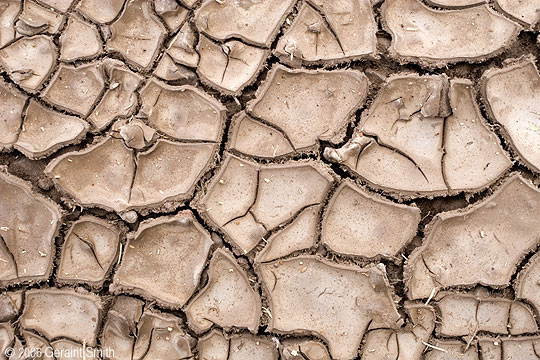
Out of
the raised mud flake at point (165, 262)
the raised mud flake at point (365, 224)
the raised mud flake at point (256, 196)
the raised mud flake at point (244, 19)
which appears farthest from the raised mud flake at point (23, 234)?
the raised mud flake at point (365, 224)

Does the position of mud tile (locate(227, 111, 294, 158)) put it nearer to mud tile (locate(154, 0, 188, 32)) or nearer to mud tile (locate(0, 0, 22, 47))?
mud tile (locate(154, 0, 188, 32))

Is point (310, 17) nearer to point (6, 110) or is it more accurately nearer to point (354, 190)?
point (354, 190)

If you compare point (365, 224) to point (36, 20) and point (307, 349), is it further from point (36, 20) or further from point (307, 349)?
point (36, 20)

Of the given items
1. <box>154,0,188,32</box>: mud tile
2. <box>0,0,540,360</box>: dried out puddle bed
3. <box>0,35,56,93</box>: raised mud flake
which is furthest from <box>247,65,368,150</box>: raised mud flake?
<box>0,35,56,93</box>: raised mud flake

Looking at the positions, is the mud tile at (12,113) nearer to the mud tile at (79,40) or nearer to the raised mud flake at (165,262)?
the mud tile at (79,40)

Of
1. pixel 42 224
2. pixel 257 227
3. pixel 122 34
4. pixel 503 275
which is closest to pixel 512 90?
pixel 503 275

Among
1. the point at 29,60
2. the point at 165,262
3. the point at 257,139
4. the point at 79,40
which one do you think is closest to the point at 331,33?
the point at 257,139
